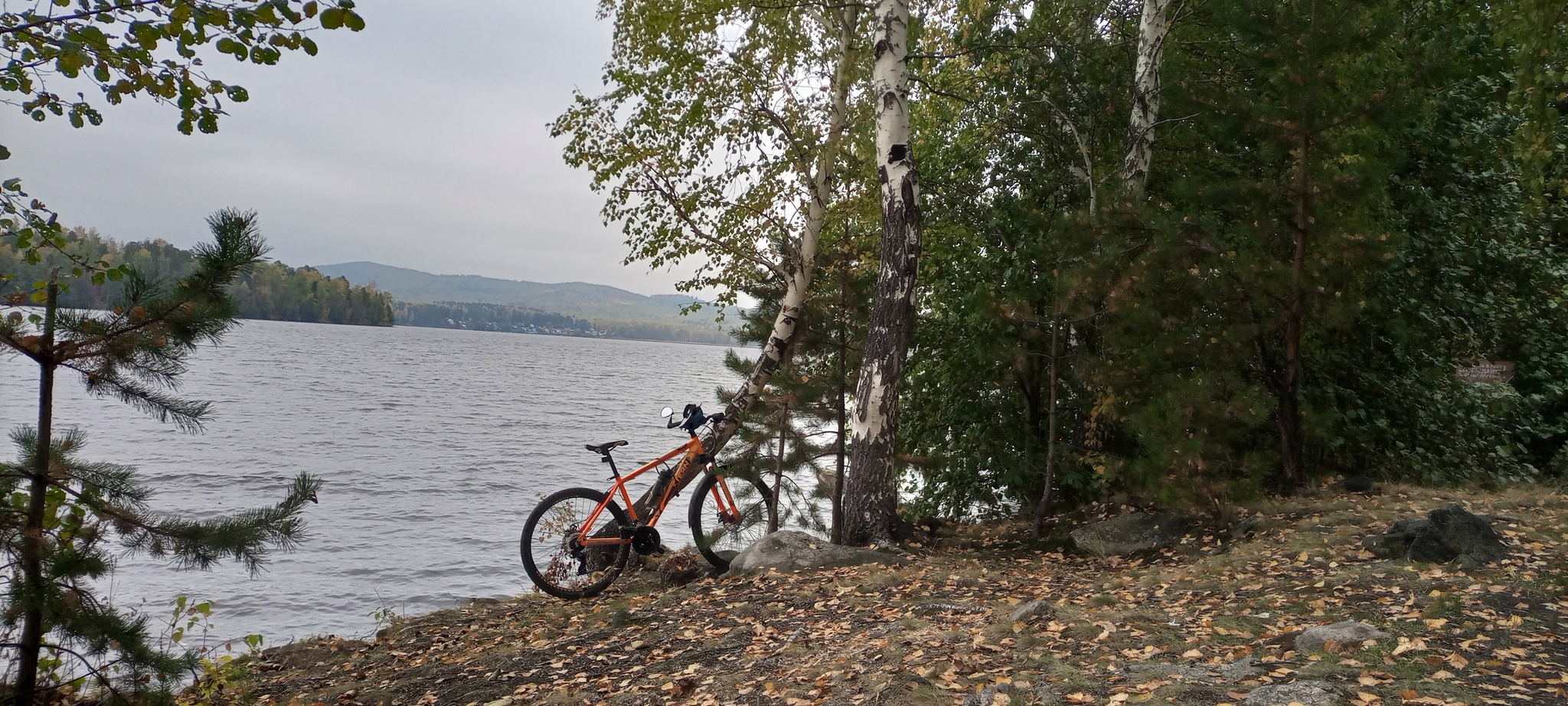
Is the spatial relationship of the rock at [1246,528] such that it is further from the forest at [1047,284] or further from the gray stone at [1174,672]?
the gray stone at [1174,672]

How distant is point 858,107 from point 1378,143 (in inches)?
204

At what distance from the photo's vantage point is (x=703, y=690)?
15.4 ft

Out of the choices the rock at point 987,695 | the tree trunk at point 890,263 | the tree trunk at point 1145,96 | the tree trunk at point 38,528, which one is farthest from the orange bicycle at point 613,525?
the tree trunk at point 1145,96

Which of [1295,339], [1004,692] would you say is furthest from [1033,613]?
[1295,339]

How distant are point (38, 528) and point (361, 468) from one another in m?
16.8

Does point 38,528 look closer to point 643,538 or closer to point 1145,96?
point 643,538

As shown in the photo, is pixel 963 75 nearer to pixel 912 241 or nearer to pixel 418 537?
pixel 912 241

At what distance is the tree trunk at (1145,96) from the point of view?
8875mm

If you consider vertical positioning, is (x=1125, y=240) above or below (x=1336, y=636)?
above

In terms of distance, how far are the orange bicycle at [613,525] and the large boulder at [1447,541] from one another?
16.8ft

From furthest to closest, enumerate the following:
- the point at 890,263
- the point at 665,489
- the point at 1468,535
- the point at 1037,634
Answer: the point at 665,489 → the point at 890,263 → the point at 1468,535 → the point at 1037,634

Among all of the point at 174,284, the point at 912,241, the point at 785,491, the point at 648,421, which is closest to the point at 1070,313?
the point at 912,241

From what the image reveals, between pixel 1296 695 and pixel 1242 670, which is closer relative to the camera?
pixel 1296 695

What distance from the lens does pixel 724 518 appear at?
8.55 metres
